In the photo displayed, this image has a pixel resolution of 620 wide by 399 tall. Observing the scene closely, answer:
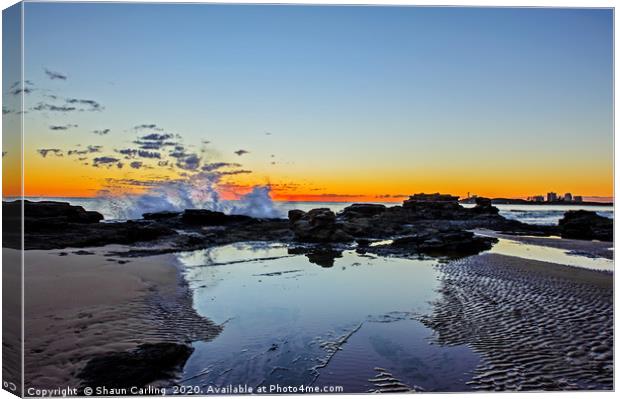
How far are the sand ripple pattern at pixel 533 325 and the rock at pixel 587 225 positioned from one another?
2.83 feet

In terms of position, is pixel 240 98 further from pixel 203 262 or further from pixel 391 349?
pixel 391 349

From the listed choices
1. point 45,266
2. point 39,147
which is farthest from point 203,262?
point 39,147

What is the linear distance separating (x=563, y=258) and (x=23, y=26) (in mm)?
8912

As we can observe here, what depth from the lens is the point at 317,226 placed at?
25.1ft

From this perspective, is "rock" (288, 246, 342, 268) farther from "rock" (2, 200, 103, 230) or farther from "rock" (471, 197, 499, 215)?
"rock" (2, 200, 103, 230)

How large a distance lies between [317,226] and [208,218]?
1958mm

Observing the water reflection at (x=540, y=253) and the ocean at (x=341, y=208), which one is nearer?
the ocean at (x=341, y=208)

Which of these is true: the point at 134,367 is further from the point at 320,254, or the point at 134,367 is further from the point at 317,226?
the point at 320,254

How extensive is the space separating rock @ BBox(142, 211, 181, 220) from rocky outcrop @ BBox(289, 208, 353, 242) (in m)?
1.53

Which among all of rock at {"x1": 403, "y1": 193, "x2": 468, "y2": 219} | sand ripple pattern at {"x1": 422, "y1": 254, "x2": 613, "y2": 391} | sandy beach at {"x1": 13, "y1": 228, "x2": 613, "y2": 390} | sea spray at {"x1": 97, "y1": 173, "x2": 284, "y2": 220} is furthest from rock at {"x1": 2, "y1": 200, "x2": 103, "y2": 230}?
sand ripple pattern at {"x1": 422, "y1": 254, "x2": 613, "y2": 391}

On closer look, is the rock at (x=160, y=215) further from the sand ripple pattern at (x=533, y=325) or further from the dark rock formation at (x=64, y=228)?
the sand ripple pattern at (x=533, y=325)

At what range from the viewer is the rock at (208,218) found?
6.11 m

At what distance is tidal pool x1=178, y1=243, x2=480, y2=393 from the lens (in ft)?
16.8

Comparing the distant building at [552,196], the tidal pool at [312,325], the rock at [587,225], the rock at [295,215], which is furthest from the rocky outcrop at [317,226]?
the rock at [587,225]
